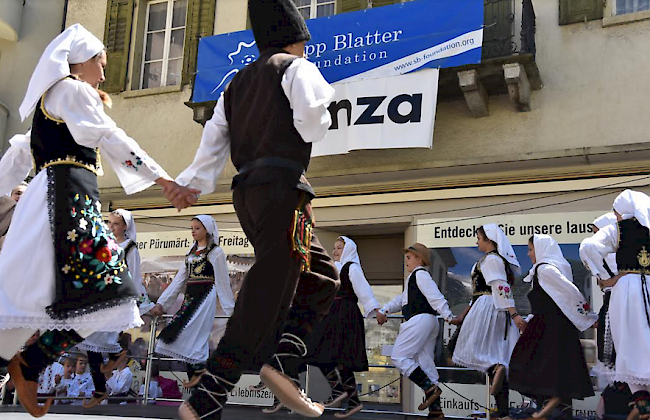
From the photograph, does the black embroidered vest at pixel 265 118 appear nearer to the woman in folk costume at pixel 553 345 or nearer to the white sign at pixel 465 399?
the woman in folk costume at pixel 553 345

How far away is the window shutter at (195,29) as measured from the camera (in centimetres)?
1197

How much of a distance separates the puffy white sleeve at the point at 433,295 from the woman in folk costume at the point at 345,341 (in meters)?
0.55

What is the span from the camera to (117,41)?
42.7 feet

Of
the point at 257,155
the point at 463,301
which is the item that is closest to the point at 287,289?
the point at 257,155

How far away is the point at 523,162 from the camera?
9.18m

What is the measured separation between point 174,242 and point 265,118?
890 centimetres

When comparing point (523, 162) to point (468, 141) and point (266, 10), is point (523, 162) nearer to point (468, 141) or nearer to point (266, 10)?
point (468, 141)

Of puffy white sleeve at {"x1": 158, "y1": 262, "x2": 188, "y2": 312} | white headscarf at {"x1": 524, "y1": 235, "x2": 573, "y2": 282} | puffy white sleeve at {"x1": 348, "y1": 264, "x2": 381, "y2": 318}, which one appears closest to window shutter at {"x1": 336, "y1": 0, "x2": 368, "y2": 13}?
puffy white sleeve at {"x1": 348, "y1": 264, "x2": 381, "y2": 318}

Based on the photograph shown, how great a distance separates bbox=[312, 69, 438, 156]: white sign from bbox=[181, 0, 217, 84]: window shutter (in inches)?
131

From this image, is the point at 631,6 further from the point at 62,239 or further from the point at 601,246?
the point at 62,239

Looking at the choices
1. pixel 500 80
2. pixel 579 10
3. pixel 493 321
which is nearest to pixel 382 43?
pixel 500 80

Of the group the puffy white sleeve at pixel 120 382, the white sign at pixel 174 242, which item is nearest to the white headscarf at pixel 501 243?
the white sign at pixel 174 242

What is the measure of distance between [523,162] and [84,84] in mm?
6860

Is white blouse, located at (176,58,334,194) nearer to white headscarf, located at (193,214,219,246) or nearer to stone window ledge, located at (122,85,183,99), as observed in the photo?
white headscarf, located at (193,214,219,246)
